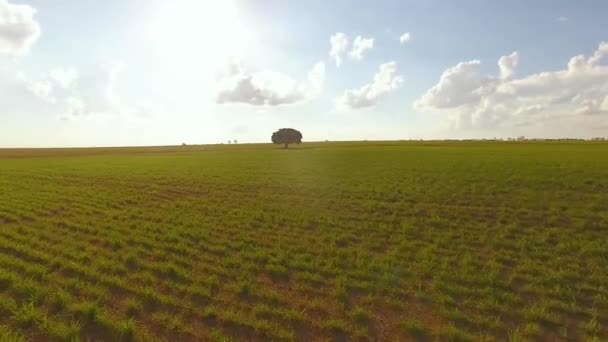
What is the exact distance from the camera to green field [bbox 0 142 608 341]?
682 cm

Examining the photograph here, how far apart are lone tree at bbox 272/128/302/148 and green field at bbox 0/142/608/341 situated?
103 metres

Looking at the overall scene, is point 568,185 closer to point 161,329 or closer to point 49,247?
point 161,329

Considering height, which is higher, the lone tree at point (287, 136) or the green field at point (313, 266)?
the lone tree at point (287, 136)

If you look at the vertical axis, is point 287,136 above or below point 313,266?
above

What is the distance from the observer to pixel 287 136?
121 metres

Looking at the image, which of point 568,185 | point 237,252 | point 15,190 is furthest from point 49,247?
point 568,185

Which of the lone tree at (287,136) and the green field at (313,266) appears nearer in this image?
the green field at (313,266)

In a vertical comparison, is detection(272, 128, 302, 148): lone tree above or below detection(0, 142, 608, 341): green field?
above

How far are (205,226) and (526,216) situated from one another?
47.2 feet

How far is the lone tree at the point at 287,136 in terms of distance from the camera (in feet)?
397

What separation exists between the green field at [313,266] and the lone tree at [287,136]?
337 feet

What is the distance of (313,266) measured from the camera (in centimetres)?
977

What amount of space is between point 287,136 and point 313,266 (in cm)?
11280

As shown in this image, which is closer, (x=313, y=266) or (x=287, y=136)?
(x=313, y=266)
